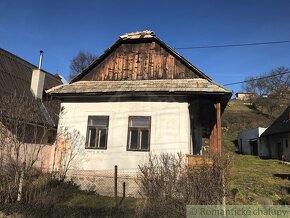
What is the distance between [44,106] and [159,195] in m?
12.2

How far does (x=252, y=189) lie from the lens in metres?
14.8

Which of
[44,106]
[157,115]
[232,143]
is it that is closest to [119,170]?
[157,115]

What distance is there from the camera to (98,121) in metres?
14.8

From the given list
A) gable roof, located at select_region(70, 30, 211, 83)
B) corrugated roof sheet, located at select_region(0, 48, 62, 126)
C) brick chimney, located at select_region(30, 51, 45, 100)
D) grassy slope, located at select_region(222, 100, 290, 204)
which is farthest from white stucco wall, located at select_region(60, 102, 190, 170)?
brick chimney, located at select_region(30, 51, 45, 100)

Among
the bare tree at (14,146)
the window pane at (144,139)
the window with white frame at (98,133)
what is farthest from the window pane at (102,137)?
the bare tree at (14,146)

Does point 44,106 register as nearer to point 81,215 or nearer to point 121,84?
point 121,84

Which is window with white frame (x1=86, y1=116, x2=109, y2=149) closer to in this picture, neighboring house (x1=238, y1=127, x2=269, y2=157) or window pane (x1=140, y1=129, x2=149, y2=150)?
window pane (x1=140, y1=129, x2=149, y2=150)

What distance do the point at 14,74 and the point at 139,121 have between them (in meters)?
10.3

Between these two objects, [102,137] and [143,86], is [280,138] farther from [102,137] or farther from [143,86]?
[102,137]

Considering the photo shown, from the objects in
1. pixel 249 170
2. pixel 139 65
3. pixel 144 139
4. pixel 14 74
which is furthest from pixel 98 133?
pixel 249 170

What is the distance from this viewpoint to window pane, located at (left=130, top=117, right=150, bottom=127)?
46.4 feet

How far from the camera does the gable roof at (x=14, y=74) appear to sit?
18562mm

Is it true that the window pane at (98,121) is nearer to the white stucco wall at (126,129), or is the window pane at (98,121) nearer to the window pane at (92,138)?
the white stucco wall at (126,129)

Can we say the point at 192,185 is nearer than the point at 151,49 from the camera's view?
Yes
